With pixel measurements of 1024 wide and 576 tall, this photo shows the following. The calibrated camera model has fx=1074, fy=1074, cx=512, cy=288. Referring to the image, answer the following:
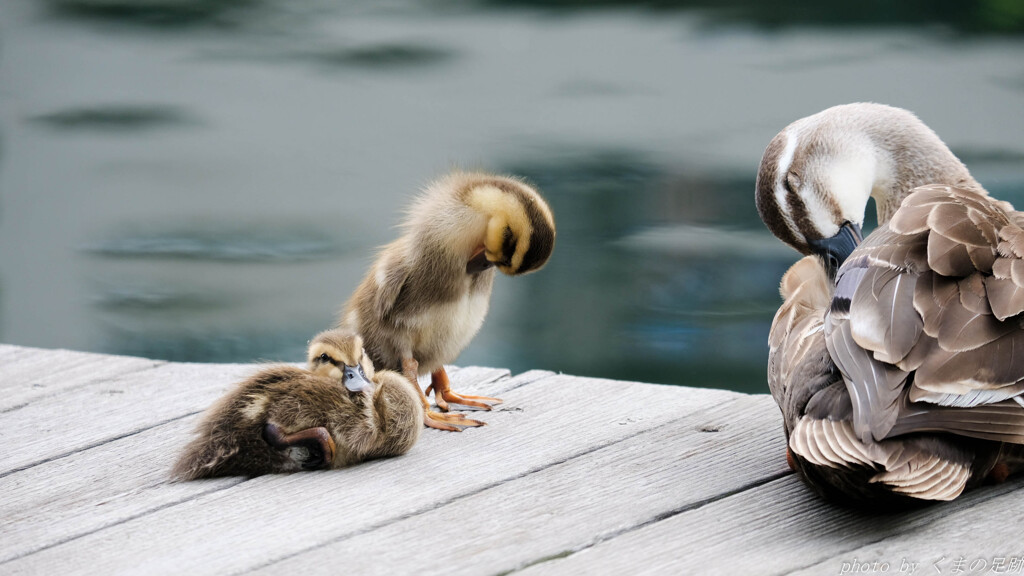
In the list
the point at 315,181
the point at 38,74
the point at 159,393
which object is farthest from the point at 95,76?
the point at 159,393

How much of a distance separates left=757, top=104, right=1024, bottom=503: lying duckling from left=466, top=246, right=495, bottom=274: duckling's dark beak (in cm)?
88

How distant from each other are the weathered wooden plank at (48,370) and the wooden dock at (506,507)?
6.3 inches

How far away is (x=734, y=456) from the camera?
7.74ft

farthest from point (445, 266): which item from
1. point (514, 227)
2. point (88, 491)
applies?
point (88, 491)

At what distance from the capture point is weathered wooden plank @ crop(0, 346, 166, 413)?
302 cm

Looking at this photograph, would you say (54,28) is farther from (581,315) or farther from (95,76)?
(581,315)

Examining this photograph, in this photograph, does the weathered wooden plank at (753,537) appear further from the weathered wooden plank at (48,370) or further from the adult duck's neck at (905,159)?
the weathered wooden plank at (48,370)

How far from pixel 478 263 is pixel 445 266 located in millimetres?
95

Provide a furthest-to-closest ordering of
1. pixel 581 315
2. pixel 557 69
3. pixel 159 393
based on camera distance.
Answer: pixel 557 69 → pixel 581 315 → pixel 159 393

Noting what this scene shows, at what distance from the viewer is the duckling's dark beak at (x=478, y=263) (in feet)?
9.50

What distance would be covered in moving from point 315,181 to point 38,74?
3346 millimetres

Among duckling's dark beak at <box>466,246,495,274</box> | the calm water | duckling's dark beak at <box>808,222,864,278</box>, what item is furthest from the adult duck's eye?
the calm water

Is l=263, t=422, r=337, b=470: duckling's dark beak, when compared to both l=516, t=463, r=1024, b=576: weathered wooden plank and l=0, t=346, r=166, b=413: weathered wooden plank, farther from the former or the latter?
l=0, t=346, r=166, b=413: weathered wooden plank

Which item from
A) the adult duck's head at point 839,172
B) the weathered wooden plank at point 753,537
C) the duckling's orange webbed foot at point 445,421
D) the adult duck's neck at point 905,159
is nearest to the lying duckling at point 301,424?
the duckling's orange webbed foot at point 445,421
